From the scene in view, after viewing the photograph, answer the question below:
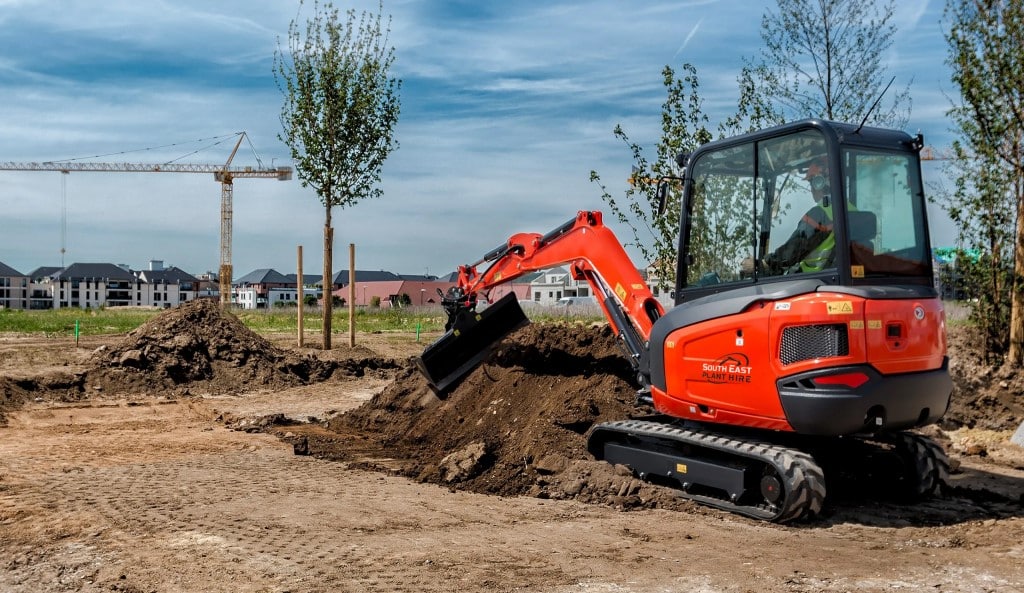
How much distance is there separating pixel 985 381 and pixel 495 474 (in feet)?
32.1

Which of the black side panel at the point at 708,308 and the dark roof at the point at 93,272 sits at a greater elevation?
the dark roof at the point at 93,272

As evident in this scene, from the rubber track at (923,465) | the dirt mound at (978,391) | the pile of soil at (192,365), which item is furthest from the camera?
the pile of soil at (192,365)

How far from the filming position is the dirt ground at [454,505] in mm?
5836

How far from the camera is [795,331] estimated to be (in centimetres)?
688

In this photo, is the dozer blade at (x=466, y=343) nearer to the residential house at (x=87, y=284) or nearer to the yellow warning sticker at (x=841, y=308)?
the yellow warning sticker at (x=841, y=308)

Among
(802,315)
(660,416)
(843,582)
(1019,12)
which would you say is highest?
(1019,12)

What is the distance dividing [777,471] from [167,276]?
127m

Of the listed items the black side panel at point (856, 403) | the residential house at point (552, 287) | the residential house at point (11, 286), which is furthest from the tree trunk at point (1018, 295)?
the residential house at point (11, 286)

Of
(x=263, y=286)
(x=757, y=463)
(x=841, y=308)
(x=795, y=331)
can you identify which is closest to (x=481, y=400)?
(x=757, y=463)

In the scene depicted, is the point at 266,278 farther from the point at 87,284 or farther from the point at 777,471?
the point at 777,471

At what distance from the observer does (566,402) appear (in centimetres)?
1005

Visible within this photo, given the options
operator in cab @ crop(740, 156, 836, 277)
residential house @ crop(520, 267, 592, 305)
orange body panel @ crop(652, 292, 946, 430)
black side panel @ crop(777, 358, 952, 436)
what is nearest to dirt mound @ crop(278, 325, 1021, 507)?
orange body panel @ crop(652, 292, 946, 430)

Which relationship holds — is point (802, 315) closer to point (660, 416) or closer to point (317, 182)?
point (660, 416)

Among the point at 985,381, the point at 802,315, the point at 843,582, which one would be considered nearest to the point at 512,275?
the point at 802,315
